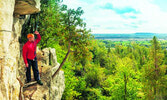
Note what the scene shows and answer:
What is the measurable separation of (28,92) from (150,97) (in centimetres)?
2094

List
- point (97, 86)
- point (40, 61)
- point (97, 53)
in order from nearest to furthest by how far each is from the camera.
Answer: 1. point (40, 61)
2. point (97, 86)
3. point (97, 53)

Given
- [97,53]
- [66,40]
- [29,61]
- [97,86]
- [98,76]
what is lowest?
[97,86]

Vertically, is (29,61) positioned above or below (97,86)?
above

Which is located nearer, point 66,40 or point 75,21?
point 75,21

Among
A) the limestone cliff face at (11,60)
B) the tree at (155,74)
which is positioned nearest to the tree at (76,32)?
the limestone cliff face at (11,60)

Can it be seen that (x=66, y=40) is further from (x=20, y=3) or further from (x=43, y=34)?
(x=20, y=3)

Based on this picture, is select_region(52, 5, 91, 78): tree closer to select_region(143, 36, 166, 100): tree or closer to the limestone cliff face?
the limestone cliff face

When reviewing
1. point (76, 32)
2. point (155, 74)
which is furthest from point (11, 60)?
point (155, 74)

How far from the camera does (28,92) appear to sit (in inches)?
332

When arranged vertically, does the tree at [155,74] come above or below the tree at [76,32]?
below

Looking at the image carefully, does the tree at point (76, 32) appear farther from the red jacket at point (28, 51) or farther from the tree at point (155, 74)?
the tree at point (155, 74)

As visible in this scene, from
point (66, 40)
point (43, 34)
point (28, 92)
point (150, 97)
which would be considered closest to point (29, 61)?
point (28, 92)

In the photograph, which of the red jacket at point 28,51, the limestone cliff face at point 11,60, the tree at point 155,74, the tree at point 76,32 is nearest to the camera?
the limestone cliff face at point 11,60

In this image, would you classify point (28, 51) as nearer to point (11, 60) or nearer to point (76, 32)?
point (11, 60)
